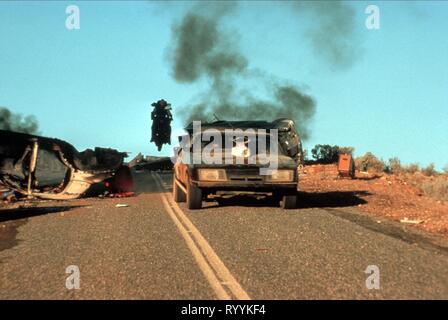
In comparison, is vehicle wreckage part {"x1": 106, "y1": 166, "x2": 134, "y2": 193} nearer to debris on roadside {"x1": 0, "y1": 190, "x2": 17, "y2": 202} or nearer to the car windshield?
debris on roadside {"x1": 0, "y1": 190, "x2": 17, "y2": 202}

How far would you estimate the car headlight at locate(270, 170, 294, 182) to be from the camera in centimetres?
1205

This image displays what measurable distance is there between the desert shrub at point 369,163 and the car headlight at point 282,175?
29.9m

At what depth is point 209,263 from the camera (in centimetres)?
661

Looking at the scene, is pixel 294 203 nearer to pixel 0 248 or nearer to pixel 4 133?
pixel 0 248

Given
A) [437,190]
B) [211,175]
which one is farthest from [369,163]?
[211,175]

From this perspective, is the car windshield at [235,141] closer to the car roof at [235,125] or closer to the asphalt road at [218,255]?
the car roof at [235,125]

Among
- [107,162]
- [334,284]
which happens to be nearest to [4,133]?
[107,162]

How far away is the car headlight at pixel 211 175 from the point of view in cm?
1202

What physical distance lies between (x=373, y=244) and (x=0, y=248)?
5.31 metres

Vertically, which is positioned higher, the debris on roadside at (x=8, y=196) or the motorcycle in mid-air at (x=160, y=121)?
the motorcycle in mid-air at (x=160, y=121)

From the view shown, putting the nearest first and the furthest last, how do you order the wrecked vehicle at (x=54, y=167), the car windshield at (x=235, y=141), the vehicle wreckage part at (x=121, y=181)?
1. the car windshield at (x=235, y=141)
2. the wrecked vehicle at (x=54, y=167)
3. the vehicle wreckage part at (x=121, y=181)

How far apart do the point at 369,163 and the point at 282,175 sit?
102ft

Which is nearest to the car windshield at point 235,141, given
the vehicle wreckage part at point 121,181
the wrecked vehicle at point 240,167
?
the wrecked vehicle at point 240,167

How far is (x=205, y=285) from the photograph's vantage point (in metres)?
5.56
